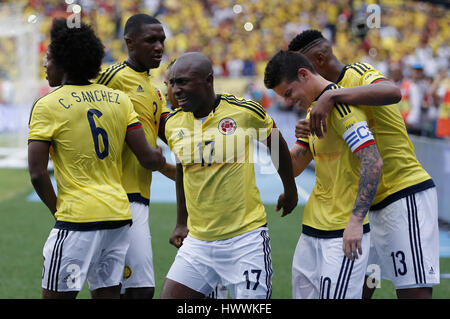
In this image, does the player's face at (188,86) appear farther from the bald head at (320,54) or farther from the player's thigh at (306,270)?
the player's thigh at (306,270)

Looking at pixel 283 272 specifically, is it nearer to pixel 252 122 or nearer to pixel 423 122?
pixel 252 122

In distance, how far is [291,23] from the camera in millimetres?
28203

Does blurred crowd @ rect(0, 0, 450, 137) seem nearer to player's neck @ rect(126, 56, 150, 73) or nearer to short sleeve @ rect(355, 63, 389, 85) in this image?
player's neck @ rect(126, 56, 150, 73)

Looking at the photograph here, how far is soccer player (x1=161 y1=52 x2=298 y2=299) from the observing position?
382 cm

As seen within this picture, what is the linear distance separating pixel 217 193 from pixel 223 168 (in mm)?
153

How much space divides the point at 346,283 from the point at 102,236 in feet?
4.70

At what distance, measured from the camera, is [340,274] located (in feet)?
12.2

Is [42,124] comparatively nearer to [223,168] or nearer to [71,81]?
[71,81]

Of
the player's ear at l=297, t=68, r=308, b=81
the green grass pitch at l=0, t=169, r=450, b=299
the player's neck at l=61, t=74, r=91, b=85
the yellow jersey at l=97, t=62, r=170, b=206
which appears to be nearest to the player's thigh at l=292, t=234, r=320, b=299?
the player's ear at l=297, t=68, r=308, b=81

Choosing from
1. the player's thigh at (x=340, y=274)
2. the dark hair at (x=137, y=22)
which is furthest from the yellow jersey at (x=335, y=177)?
the dark hair at (x=137, y=22)

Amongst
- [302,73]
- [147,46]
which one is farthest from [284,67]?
[147,46]
